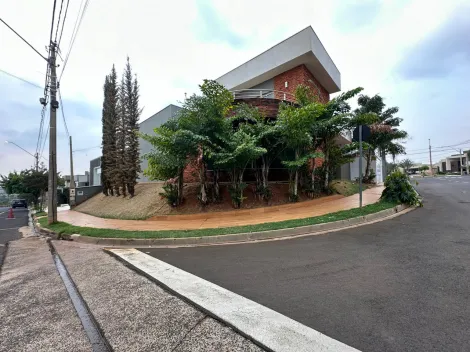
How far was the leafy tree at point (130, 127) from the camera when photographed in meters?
18.4

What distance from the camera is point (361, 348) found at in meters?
2.35

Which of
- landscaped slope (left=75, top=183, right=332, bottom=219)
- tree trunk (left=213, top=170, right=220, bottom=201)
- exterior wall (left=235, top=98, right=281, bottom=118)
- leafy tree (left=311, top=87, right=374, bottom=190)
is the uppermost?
exterior wall (left=235, top=98, right=281, bottom=118)

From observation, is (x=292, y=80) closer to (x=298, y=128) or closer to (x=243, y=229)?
(x=298, y=128)

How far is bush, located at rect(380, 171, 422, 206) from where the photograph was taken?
1024 centimetres

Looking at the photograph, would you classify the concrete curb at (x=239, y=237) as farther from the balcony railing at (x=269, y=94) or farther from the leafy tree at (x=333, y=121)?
the balcony railing at (x=269, y=94)

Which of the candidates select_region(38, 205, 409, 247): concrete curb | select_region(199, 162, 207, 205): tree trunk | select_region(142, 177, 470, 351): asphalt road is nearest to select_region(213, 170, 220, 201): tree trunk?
select_region(199, 162, 207, 205): tree trunk

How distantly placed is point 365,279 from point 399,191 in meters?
8.03

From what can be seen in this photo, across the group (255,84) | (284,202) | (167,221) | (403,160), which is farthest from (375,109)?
(403,160)

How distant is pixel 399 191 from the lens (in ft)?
34.4

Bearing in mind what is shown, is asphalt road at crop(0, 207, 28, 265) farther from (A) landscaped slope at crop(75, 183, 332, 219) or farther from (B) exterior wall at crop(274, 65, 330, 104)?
(B) exterior wall at crop(274, 65, 330, 104)

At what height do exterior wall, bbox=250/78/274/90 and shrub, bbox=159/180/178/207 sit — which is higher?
exterior wall, bbox=250/78/274/90

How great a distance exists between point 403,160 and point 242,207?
66.7m

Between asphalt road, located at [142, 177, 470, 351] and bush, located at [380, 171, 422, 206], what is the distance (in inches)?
119

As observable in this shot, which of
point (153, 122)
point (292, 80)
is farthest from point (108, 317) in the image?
point (153, 122)
